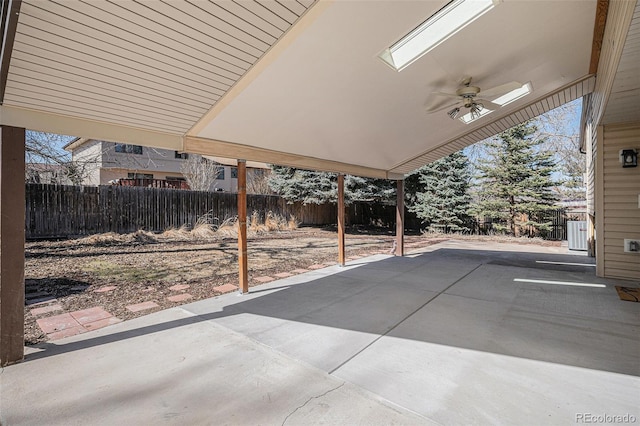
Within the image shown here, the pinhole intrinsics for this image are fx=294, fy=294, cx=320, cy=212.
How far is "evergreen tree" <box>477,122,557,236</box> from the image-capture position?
471 inches

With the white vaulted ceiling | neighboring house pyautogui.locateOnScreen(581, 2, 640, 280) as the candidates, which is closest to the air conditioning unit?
→ neighboring house pyautogui.locateOnScreen(581, 2, 640, 280)

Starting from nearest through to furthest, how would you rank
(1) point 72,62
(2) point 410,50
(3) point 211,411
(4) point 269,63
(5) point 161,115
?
(3) point 211,411, (1) point 72,62, (4) point 269,63, (5) point 161,115, (2) point 410,50

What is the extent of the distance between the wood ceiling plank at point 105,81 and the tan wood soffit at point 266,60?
0.16 meters

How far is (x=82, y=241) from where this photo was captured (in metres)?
7.68

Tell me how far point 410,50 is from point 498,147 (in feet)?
39.2

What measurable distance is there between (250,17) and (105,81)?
137 cm

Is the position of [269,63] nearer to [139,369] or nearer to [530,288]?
[139,369]

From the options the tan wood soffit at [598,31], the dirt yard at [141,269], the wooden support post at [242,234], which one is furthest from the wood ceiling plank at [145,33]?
the tan wood soffit at [598,31]

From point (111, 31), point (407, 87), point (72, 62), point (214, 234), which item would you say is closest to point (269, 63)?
point (111, 31)

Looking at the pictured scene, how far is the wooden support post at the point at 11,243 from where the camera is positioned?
7.99ft

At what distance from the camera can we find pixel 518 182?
12438 mm

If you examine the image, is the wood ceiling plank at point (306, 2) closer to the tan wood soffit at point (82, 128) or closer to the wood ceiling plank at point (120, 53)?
the wood ceiling plank at point (120, 53)

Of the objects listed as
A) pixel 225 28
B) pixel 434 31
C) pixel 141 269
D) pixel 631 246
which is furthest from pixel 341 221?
pixel 631 246

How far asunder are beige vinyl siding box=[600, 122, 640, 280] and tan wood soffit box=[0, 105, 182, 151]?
6.96 metres
